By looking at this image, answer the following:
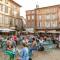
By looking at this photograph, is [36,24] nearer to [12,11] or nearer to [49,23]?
[49,23]

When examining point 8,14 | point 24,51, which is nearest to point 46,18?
point 8,14

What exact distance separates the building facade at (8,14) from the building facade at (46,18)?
46.8 ft

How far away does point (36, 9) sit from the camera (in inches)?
3132

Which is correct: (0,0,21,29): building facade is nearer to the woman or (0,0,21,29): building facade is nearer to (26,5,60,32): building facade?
(26,5,60,32): building facade

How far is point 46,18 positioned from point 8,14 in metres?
25.6

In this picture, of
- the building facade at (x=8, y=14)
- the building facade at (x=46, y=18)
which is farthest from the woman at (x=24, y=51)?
the building facade at (x=46, y=18)

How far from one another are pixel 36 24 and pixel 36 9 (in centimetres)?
514

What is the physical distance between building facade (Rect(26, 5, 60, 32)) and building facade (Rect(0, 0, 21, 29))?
14.3 meters

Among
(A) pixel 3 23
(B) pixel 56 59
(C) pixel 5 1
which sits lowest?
(B) pixel 56 59

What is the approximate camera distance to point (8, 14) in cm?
5200

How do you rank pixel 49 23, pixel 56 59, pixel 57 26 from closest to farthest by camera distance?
1. pixel 56 59
2. pixel 57 26
3. pixel 49 23

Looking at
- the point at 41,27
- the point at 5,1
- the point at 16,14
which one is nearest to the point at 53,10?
the point at 41,27

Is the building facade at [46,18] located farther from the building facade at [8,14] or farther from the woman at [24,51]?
the woman at [24,51]

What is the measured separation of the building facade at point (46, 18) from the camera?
231ft
